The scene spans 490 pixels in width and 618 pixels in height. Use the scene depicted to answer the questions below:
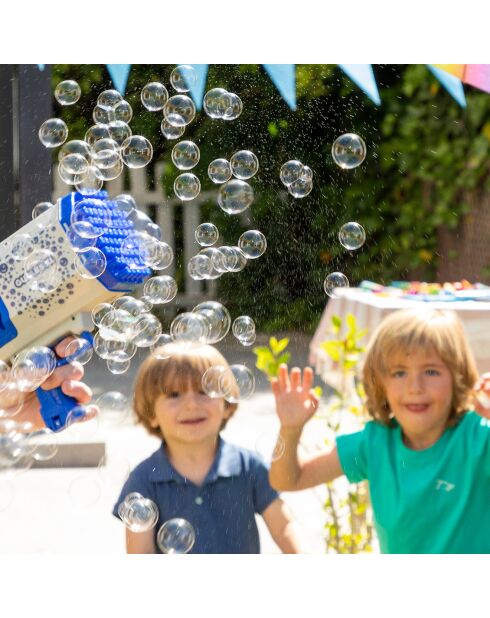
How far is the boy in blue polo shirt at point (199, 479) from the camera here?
1.64 m

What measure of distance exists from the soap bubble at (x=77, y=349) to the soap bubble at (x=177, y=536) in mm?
333

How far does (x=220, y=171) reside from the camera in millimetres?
2113

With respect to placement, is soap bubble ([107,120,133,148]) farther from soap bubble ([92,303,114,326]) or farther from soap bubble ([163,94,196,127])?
soap bubble ([92,303,114,326])

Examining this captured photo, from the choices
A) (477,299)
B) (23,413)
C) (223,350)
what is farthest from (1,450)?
(223,350)

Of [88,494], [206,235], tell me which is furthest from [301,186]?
[88,494]

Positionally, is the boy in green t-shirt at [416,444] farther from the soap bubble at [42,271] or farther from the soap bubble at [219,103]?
the soap bubble at [219,103]

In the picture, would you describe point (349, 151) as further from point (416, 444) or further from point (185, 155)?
point (416, 444)

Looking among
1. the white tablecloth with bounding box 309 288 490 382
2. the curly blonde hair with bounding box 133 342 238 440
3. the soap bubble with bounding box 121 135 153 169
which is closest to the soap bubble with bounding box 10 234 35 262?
the curly blonde hair with bounding box 133 342 238 440

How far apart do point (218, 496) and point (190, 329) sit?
32cm

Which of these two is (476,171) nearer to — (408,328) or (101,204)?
(408,328)

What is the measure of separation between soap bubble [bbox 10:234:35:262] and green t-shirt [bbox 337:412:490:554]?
67cm

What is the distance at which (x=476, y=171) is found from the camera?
170 inches

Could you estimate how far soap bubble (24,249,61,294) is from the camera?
1.51 metres

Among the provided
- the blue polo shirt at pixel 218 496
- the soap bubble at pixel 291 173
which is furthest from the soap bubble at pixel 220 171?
the blue polo shirt at pixel 218 496
